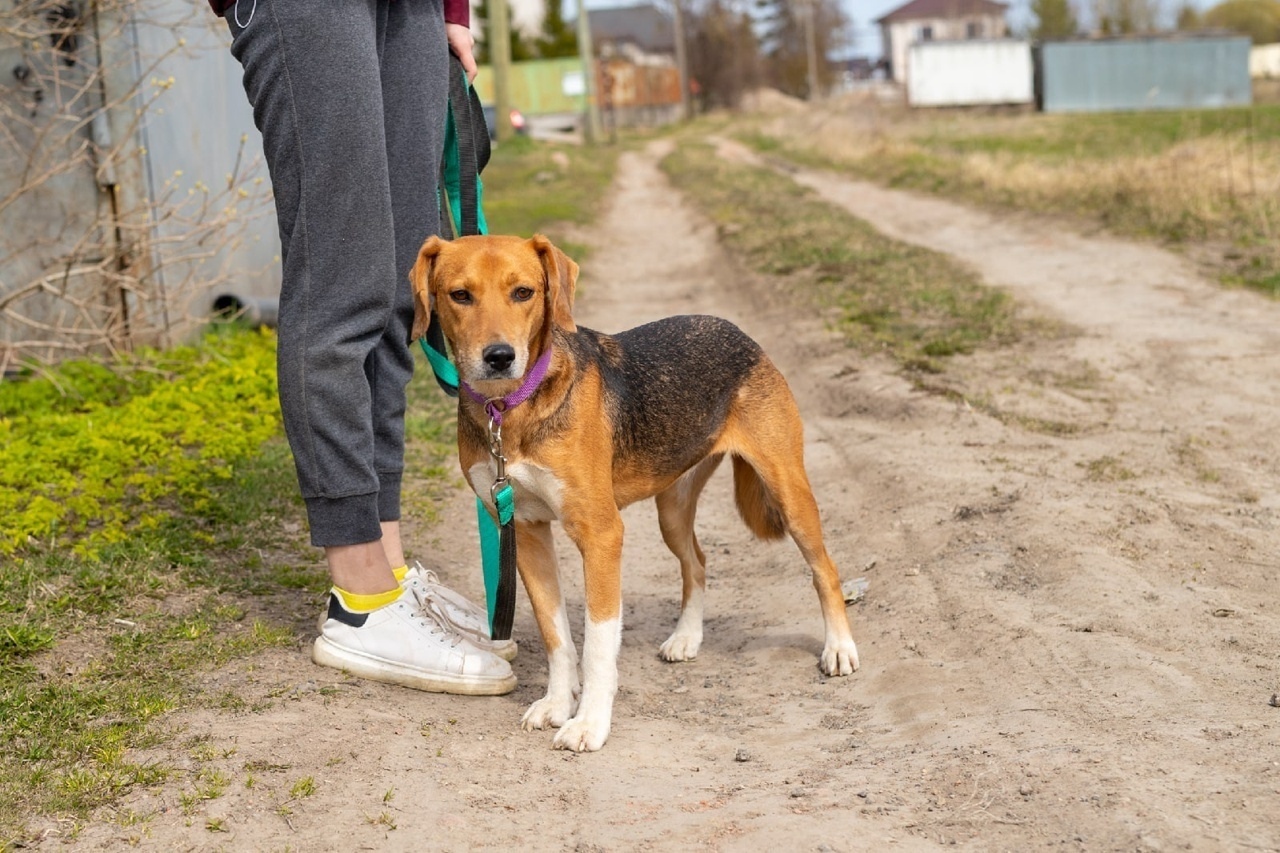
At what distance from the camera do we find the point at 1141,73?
144 ft

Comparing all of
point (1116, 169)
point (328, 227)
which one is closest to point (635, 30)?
point (1116, 169)

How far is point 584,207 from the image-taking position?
19.7 meters

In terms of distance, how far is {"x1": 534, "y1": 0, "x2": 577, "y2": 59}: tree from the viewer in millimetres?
66062

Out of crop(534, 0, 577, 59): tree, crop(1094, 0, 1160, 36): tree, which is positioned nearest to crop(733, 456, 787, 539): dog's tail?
crop(534, 0, 577, 59): tree

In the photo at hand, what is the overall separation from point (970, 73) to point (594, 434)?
155ft

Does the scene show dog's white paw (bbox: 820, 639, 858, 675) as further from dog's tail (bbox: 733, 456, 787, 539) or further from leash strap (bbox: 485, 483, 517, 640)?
leash strap (bbox: 485, 483, 517, 640)

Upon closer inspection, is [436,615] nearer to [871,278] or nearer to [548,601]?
[548,601]

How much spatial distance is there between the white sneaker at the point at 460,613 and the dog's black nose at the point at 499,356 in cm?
98

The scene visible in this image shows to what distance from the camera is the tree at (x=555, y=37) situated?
66062mm

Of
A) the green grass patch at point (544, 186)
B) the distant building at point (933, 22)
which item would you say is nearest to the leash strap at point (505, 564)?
the green grass patch at point (544, 186)

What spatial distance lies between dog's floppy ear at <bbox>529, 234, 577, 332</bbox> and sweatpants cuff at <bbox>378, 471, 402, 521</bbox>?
0.84m

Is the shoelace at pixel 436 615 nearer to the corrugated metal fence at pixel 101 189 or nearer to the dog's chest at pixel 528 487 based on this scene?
the dog's chest at pixel 528 487

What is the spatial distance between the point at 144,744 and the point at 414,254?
1.65 m

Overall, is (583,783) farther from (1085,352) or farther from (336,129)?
(1085,352)
